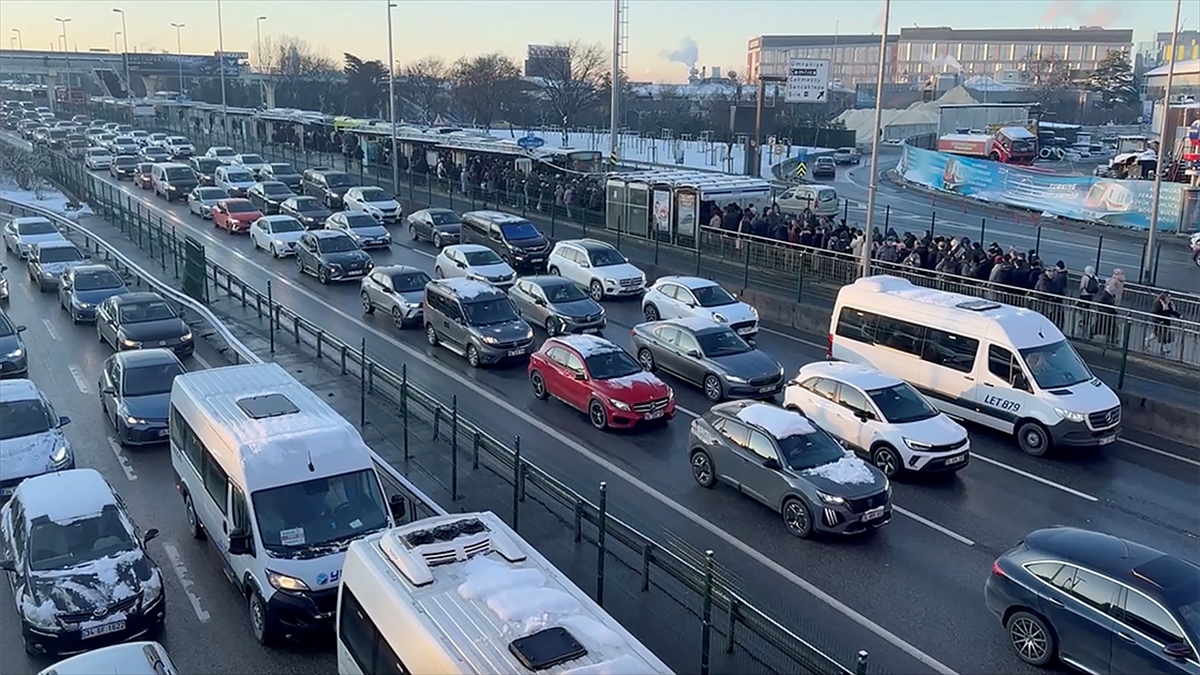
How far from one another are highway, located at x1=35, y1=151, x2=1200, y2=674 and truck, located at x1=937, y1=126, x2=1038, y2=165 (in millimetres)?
47770

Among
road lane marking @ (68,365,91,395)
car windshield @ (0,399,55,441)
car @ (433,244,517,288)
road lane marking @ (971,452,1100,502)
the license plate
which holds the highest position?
car @ (433,244,517,288)

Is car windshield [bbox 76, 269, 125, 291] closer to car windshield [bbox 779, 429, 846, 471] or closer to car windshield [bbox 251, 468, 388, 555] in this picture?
car windshield [bbox 251, 468, 388, 555]

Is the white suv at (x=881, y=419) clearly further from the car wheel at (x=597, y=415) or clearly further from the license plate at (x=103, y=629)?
the license plate at (x=103, y=629)

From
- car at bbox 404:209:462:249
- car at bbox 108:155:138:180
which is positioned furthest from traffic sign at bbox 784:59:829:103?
car at bbox 108:155:138:180

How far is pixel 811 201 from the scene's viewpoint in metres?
41.9

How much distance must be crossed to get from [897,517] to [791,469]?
6.30 feet

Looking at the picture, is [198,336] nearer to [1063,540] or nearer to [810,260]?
[810,260]

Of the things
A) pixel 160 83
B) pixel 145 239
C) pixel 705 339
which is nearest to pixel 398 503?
pixel 705 339

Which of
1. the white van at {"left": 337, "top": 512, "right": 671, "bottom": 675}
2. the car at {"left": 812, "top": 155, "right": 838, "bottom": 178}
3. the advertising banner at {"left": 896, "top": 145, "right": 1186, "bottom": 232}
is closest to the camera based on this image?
the white van at {"left": 337, "top": 512, "right": 671, "bottom": 675}

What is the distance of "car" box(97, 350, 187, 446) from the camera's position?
17000mm

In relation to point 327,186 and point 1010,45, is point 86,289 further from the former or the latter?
point 1010,45

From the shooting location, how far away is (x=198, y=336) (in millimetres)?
23969

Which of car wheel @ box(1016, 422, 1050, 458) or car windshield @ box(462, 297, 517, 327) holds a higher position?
car windshield @ box(462, 297, 517, 327)

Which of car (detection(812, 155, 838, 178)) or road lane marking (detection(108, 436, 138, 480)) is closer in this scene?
road lane marking (detection(108, 436, 138, 480))
